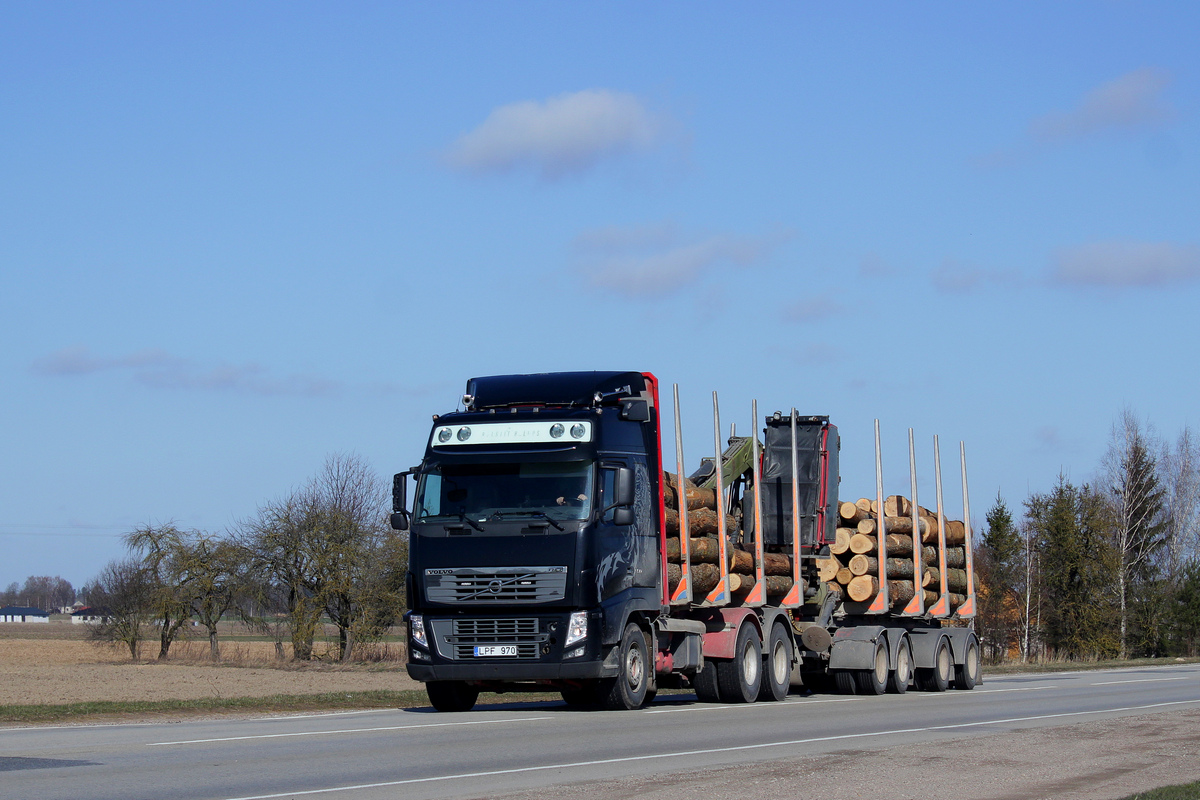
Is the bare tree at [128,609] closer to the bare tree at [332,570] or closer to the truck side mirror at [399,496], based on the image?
the bare tree at [332,570]

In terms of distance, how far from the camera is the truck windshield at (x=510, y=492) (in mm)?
16562

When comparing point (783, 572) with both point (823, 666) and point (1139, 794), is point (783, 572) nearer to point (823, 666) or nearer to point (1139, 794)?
point (823, 666)

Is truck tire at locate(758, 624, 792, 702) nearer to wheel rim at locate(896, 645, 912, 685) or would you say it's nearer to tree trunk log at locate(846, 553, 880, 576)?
tree trunk log at locate(846, 553, 880, 576)

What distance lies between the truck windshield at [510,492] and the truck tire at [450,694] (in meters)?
2.44

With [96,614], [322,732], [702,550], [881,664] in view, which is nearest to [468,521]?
[322,732]

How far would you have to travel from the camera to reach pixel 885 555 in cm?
2431

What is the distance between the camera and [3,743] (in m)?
13.1

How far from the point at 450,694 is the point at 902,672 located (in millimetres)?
9700

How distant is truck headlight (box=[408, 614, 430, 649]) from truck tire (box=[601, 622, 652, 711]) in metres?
2.38

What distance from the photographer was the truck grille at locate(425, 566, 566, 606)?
16.3 metres

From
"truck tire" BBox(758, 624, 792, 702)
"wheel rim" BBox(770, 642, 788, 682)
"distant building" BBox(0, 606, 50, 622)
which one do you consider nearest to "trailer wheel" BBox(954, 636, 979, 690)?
"truck tire" BBox(758, 624, 792, 702)

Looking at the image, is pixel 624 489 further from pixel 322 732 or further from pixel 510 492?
pixel 322 732

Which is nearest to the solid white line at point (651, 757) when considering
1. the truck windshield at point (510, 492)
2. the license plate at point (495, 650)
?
the license plate at point (495, 650)

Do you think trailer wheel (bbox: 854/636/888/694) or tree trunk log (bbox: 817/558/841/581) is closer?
trailer wheel (bbox: 854/636/888/694)
